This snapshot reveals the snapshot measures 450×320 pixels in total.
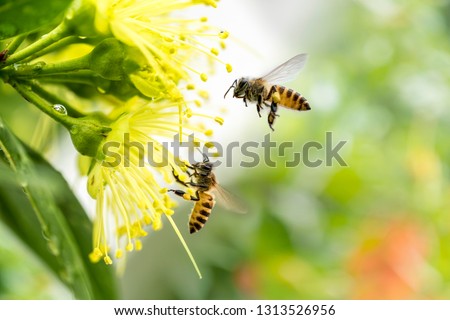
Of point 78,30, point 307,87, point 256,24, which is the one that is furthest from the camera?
point 256,24

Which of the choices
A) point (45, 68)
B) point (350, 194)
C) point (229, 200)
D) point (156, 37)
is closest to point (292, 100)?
point (229, 200)

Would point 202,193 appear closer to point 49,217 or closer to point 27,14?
point 49,217

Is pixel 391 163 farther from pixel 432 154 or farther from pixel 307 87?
pixel 307 87

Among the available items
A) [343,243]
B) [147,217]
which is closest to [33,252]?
[147,217]
